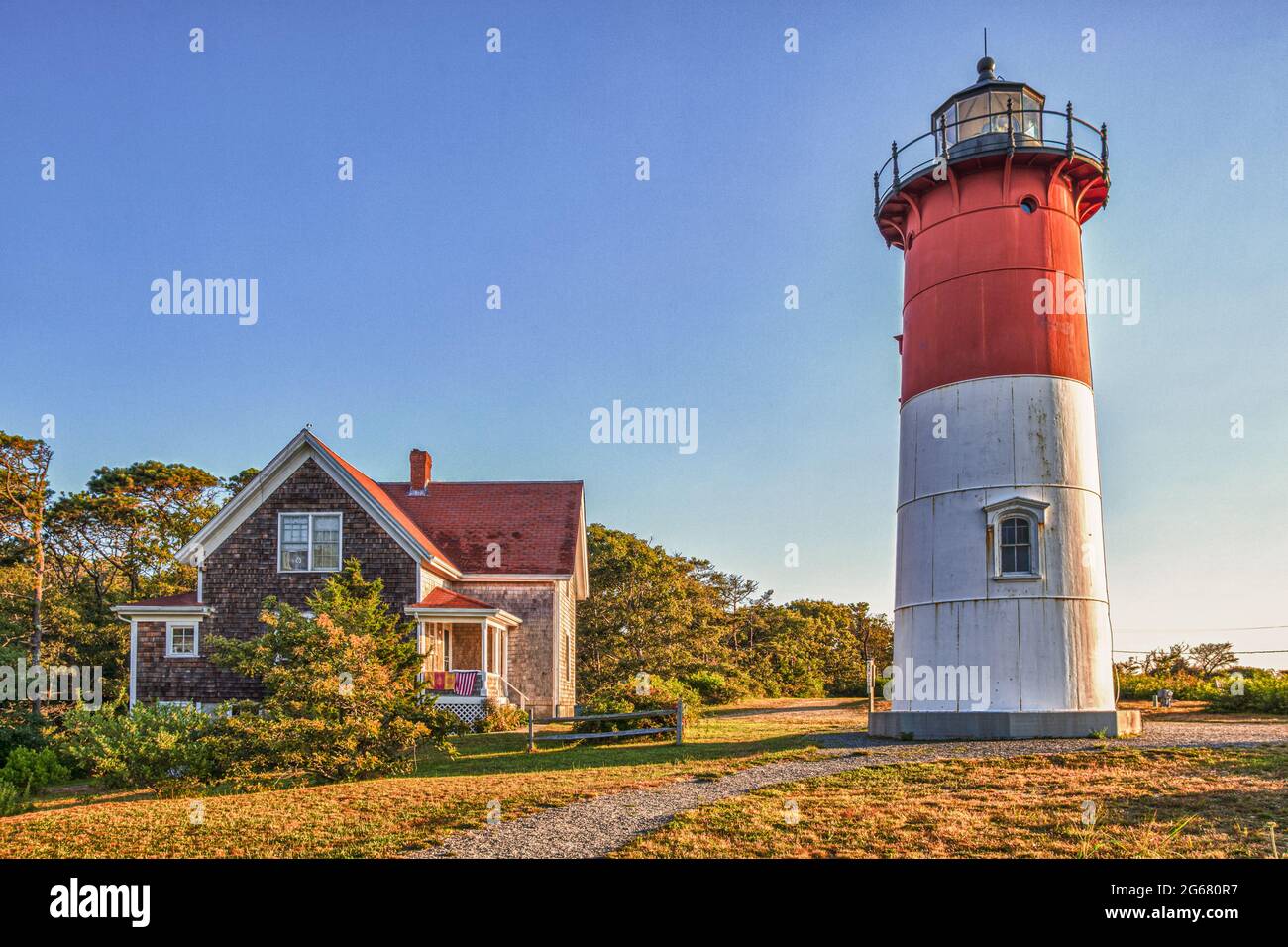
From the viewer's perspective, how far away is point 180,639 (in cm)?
2336

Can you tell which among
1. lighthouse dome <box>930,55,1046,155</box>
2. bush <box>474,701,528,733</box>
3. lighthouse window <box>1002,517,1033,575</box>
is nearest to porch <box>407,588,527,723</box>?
bush <box>474,701,528,733</box>

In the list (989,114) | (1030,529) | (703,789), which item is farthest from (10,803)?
(989,114)

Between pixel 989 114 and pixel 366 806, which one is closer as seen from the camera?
pixel 366 806

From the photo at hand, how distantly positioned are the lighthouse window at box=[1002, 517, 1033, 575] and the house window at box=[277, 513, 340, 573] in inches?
597

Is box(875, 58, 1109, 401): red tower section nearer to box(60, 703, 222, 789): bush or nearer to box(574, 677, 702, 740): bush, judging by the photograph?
box(574, 677, 702, 740): bush

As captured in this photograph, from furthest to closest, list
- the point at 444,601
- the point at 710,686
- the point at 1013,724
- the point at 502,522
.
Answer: the point at 710,686 < the point at 502,522 < the point at 444,601 < the point at 1013,724

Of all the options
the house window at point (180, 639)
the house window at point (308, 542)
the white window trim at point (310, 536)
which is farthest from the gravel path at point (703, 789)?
the house window at point (180, 639)

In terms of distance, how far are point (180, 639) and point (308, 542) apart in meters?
3.79

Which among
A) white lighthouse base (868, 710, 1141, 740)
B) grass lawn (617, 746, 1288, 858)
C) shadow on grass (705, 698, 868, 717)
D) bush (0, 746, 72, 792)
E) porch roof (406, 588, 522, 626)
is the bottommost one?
shadow on grass (705, 698, 868, 717)

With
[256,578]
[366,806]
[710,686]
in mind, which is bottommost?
[710,686]

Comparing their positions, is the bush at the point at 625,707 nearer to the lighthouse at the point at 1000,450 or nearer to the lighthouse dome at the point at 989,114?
the lighthouse at the point at 1000,450

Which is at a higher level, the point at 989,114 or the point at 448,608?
the point at 989,114

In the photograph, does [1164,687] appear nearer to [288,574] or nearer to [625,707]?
[625,707]

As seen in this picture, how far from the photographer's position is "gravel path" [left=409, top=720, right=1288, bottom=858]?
8.52 meters
